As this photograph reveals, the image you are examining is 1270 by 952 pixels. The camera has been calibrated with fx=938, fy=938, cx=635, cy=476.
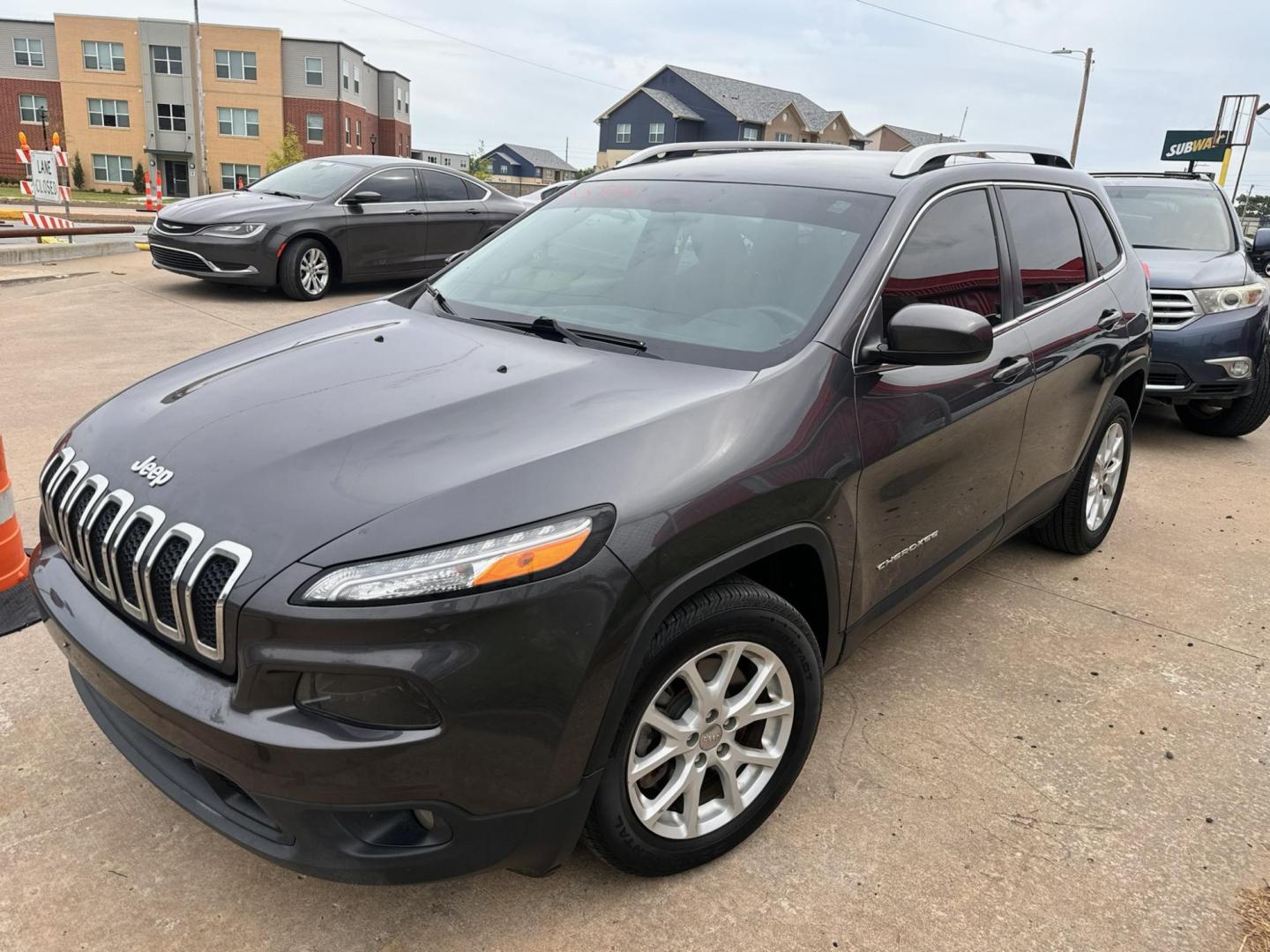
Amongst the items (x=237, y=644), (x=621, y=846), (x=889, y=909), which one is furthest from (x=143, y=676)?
(x=889, y=909)

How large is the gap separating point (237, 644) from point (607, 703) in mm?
727

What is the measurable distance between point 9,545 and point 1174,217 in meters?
8.21

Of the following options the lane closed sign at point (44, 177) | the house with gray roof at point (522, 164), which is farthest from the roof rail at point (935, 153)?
the house with gray roof at point (522, 164)

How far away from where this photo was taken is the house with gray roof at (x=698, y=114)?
60.8m

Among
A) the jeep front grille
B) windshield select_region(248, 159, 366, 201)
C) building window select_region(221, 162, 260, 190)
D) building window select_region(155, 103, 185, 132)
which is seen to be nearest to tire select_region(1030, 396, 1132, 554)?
the jeep front grille

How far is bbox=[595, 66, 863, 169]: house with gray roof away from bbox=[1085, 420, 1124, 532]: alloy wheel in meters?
57.4

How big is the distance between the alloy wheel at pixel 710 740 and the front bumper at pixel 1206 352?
17.3ft

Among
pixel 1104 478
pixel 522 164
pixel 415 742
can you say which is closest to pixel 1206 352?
pixel 1104 478

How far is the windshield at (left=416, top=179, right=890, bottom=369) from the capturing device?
2.63 meters

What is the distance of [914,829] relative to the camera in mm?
2551

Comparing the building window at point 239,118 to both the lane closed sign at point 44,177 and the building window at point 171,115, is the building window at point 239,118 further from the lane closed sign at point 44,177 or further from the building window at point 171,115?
the lane closed sign at point 44,177

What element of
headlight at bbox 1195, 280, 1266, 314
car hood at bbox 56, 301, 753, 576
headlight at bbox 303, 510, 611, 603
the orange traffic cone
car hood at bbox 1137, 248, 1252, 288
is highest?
car hood at bbox 1137, 248, 1252, 288

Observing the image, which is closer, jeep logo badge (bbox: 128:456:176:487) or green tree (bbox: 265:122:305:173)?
jeep logo badge (bbox: 128:456:176:487)

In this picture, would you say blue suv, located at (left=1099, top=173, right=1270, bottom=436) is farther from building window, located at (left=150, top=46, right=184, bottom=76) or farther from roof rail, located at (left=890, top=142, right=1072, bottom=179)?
building window, located at (left=150, top=46, right=184, bottom=76)
